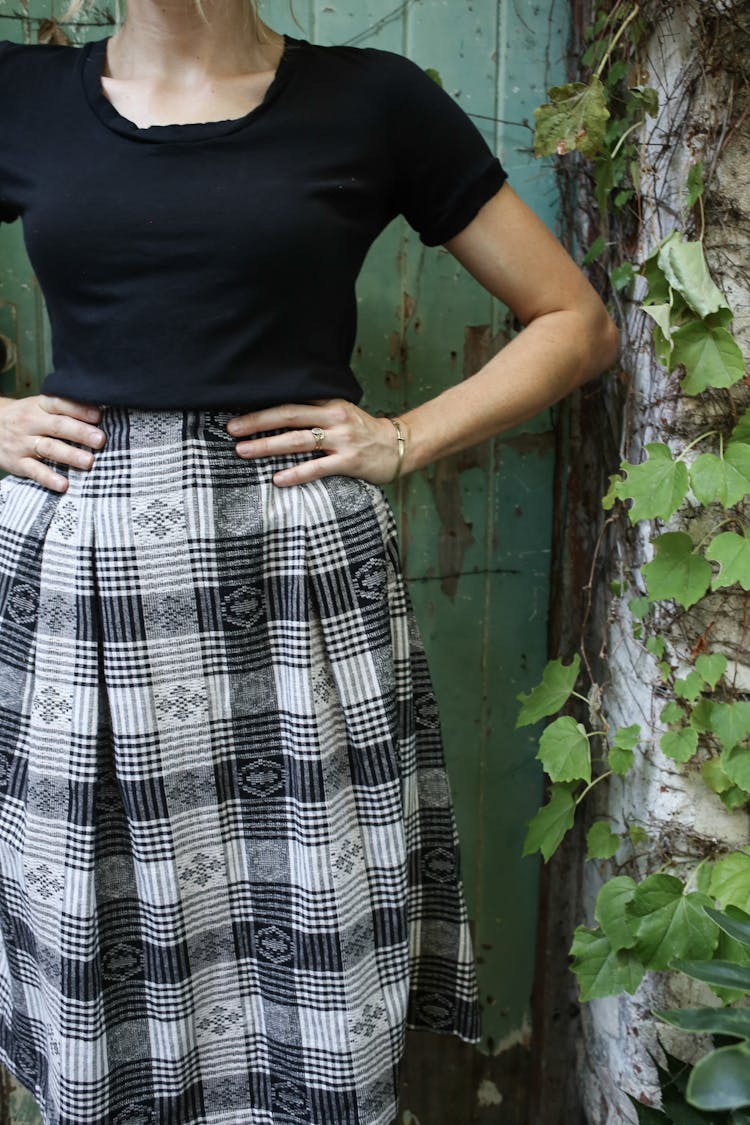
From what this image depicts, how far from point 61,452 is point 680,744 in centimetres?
73

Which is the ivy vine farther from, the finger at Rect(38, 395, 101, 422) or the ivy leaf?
the finger at Rect(38, 395, 101, 422)

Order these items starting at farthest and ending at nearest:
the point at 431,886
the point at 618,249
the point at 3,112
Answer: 1. the point at 618,249
2. the point at 431,886
3. the point at 3,112

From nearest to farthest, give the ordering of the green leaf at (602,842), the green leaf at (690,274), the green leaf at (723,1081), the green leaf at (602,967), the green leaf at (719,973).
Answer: the green leaf at (723,1081) < the green leaf at (719,973) < the green leaf at (690,274) < the green leaf at (602,967) < the green leaf at (602,842)

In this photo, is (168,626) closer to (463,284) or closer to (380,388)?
(380,388)

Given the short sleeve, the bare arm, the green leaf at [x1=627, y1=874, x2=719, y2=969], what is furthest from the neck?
→ the green leaf at [x1=627, y1=874, x2=719, y2=969]

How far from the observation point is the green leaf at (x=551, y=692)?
121 cm

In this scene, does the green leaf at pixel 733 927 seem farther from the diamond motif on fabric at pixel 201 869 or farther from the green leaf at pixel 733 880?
the diamond motif on fabric at pixel 201 869

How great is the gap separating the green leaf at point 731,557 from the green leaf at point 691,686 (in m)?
0.15

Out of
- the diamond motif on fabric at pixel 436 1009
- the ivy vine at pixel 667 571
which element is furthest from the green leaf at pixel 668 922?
the diamond motif on fabric at pixel 436 1009

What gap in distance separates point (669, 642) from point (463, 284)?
547mm

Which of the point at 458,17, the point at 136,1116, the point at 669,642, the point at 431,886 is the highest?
the point at 458,17

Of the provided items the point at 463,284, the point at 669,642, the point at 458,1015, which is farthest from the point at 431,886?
the point at 463,284

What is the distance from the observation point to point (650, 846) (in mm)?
1165

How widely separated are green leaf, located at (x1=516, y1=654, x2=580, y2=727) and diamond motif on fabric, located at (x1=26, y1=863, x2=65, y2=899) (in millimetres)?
589
